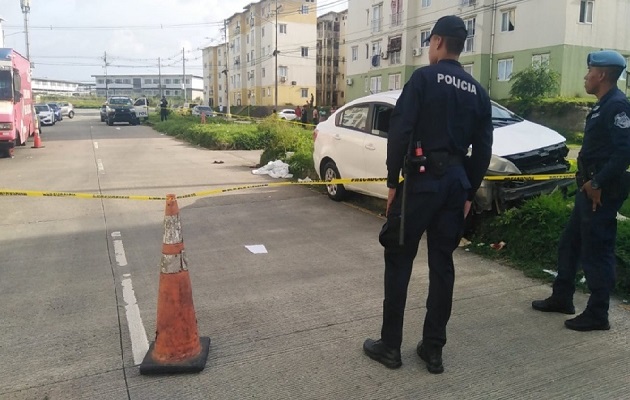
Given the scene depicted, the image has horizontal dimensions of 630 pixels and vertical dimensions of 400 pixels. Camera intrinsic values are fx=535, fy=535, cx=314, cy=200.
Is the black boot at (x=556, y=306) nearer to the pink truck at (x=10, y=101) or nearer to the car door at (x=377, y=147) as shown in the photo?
the car door at (x=377, y=147)

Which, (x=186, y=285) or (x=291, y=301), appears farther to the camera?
(x=291, y=301)

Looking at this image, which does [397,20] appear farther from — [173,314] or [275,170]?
[173,314]

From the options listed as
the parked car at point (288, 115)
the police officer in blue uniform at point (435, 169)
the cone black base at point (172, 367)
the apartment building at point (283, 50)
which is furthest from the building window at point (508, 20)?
the apartment building at point (283, 50)

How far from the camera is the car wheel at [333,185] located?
349 inches

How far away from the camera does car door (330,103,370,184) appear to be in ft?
26.2

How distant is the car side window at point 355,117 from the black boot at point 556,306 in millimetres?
4200

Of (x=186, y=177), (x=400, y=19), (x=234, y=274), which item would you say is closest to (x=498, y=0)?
(x=400, y=19)

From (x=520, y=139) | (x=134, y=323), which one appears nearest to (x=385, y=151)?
(x=520, y=139)

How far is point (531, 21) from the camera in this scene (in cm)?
3134

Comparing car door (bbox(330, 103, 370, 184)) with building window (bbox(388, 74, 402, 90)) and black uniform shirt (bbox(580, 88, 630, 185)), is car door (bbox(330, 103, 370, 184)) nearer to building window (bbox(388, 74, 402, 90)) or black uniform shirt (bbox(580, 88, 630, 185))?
black uniform shirt (bbox(580, 88, 630, 185))

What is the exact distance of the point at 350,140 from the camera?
821cm

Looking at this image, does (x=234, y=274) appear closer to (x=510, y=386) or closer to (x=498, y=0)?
(x=510, y=386)

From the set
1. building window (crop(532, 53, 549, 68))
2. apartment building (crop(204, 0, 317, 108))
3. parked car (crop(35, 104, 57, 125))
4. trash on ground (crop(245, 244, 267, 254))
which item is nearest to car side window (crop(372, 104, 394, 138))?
trash on ground (crop(245, 244, 267, 254))

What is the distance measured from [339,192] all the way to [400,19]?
1431 inches
